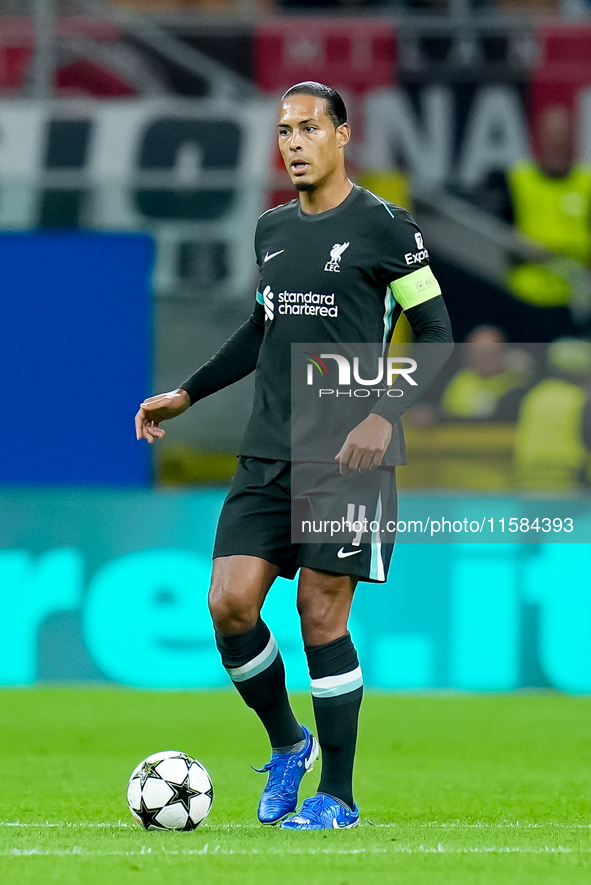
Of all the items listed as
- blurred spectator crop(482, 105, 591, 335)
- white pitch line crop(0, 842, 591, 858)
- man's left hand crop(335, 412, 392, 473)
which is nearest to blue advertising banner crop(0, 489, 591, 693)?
blurred spectator crop(482, 105, 591, 335)

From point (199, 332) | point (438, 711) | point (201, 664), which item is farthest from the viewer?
point (199, 332)

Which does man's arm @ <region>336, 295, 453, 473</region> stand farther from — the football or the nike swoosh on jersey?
the football

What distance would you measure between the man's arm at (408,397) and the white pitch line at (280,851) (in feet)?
3.26

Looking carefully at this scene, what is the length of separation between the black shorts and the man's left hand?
0.47 feet

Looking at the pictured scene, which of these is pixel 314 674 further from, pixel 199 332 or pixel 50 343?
pixel 199 332

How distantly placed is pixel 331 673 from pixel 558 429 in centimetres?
540

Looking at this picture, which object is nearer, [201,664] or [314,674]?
[314,674]

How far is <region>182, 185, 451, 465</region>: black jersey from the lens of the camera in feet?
12.9

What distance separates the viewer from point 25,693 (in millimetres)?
7371

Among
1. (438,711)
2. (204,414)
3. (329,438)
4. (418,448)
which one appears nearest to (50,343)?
(204,414)

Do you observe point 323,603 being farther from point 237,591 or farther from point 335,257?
point 335,257

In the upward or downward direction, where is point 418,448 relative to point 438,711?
upward

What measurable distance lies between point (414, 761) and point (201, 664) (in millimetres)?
2115

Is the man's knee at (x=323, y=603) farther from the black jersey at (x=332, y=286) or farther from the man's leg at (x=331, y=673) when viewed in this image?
the black jersey at (x=332, y=286)
